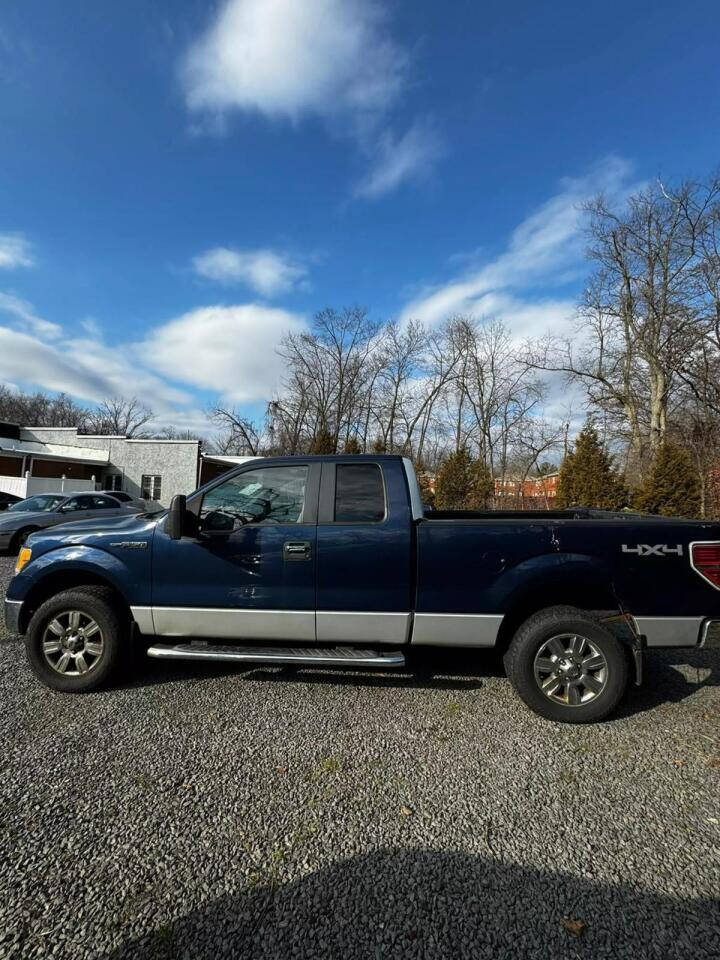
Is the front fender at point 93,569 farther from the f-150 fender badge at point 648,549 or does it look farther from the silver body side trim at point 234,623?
the f-150 fender badge at point 648,549

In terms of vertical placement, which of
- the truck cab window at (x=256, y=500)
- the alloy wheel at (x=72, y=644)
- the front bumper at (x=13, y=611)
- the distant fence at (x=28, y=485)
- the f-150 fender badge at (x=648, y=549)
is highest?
the distant fence at (x=28, y=485)

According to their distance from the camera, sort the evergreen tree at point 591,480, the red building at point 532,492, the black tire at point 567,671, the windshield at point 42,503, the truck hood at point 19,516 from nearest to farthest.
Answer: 1. the black tire at point 567,671
2. the truck hood at point 19,516
3. the windshield at point 42,503
4. the evergreen tree at point 591,480
5. the red building at point 532,492

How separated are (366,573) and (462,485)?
18249 millimetres

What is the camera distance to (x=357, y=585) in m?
3.49

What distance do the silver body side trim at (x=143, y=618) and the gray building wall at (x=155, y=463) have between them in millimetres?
28345

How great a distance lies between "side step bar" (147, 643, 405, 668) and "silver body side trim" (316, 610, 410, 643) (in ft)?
0.34

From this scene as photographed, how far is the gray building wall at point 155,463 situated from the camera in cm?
3073

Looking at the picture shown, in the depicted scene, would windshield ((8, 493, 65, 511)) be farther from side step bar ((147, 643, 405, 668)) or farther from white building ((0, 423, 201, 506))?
white building ((0, 423, 201, 506))

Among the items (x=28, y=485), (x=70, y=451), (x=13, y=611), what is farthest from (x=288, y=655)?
(x=70, y=451)

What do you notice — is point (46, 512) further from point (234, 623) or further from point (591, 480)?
point (591, 480)

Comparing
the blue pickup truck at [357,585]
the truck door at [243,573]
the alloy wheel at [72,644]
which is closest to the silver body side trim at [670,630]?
the blue pickup truck at [357,585]

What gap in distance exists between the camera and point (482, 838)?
221 centimetres

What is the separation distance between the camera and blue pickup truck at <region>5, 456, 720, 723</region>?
129 inches

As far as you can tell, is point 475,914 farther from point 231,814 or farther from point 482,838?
point 231,814
